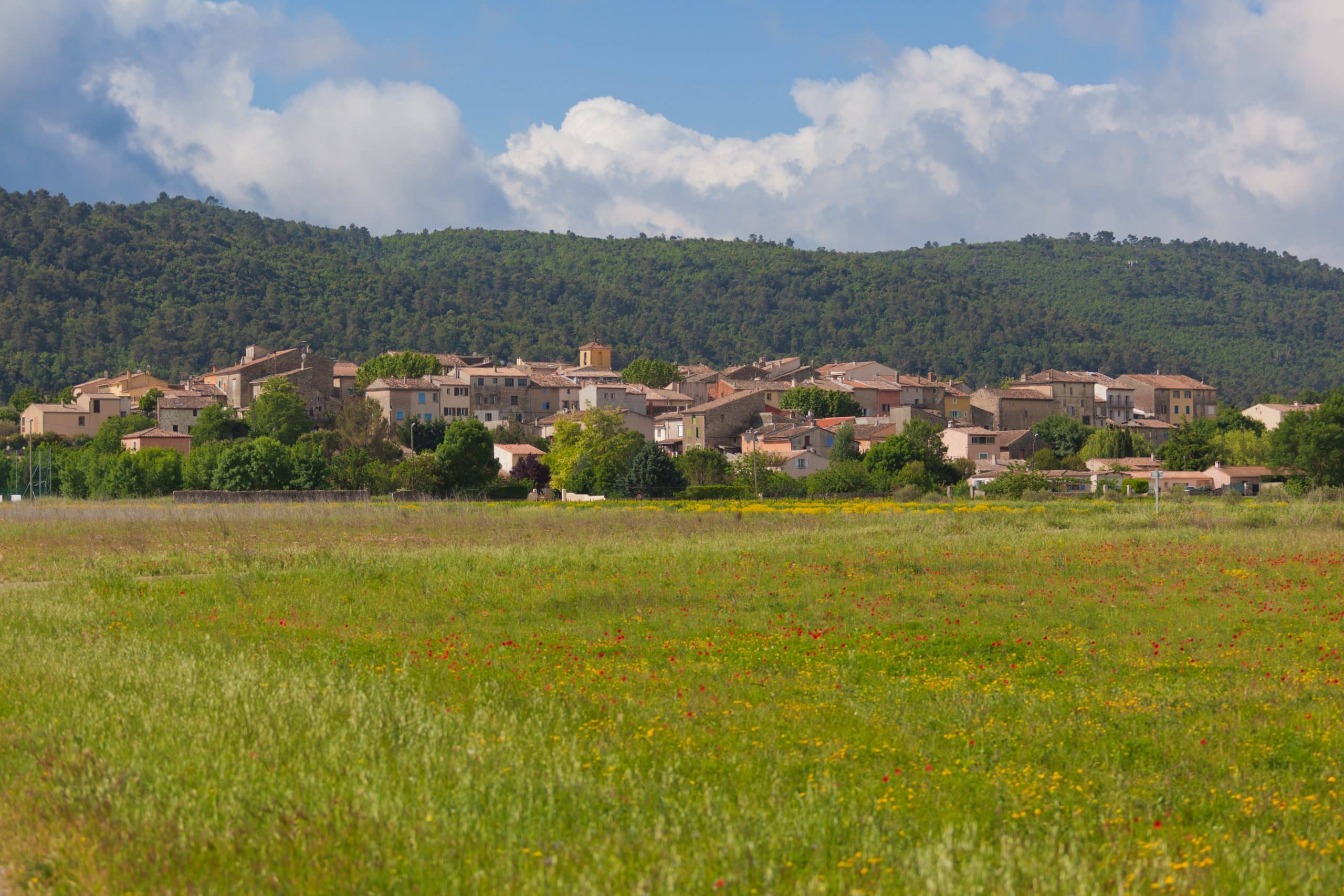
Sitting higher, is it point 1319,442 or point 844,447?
point 844,447

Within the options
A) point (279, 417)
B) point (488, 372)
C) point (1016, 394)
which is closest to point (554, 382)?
point (488, 372)

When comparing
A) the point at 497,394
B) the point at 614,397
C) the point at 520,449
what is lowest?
the point at 520,449

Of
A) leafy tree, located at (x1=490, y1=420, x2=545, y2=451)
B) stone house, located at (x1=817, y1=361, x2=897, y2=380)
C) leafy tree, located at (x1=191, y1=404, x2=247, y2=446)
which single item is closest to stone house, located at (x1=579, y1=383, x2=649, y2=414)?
leafy tree, located at (x1=490, y1=420, x2=545, y2=451)

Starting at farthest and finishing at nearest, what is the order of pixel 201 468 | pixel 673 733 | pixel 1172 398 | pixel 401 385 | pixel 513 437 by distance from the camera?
pixel 1172 398
pixel 401 385
pixel 513 437
pixel 201 468
pixel 673 733

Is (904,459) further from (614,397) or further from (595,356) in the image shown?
(595,356)

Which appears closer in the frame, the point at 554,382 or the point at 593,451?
the point at 593,451

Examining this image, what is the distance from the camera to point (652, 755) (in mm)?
10203

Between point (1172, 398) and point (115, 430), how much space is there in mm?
139192

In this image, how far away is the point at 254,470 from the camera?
75.8 m

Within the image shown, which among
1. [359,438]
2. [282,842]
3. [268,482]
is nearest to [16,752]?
[282,842]

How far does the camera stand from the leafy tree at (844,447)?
317ft

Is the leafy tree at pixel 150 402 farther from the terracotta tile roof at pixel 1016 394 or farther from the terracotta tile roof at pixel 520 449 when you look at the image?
A: the terracotta tile roof at pixel 1016 394

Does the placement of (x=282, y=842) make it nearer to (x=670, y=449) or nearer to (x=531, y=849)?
(x=531, y=849)

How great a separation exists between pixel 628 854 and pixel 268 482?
73.2 meters
